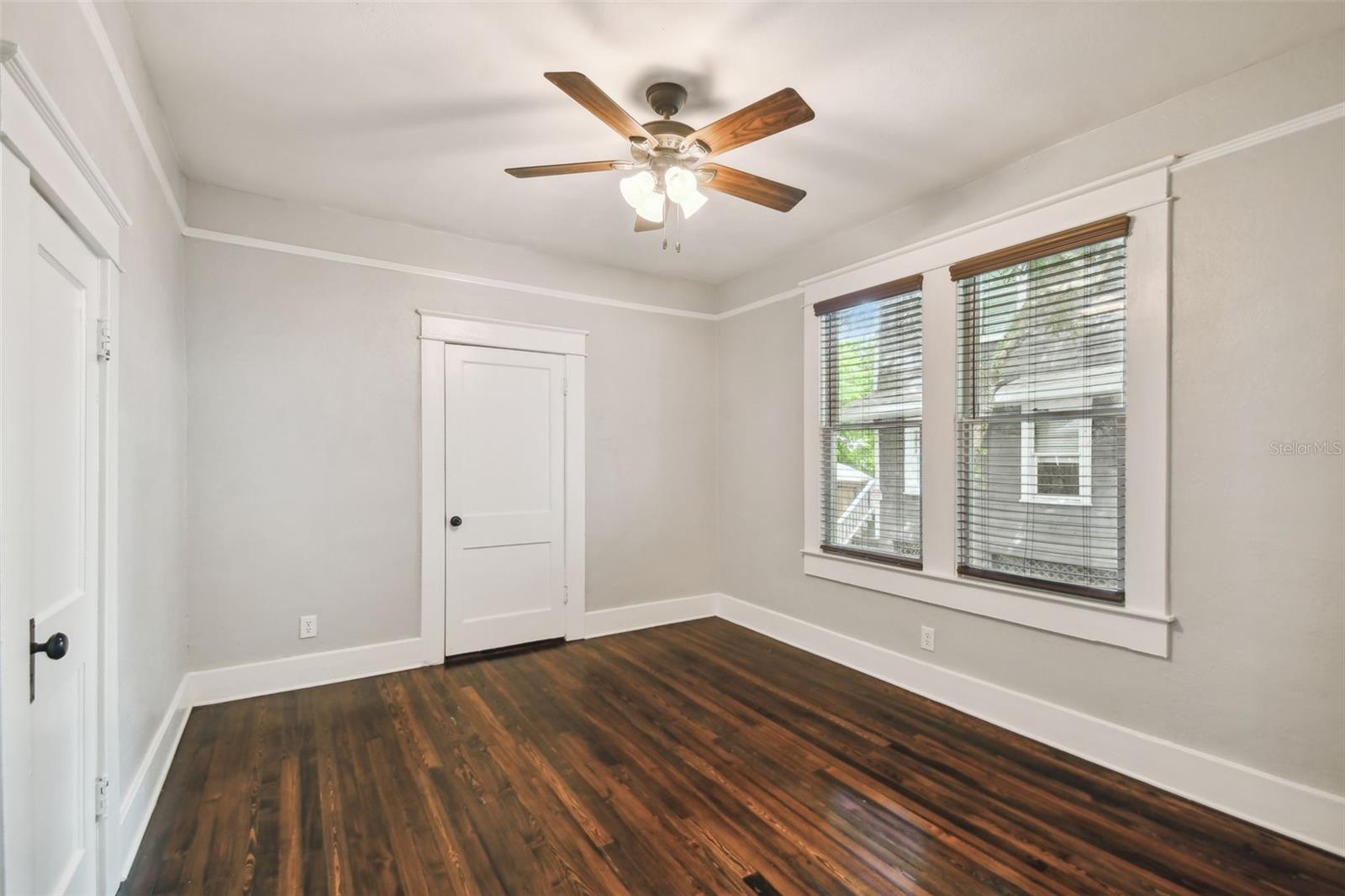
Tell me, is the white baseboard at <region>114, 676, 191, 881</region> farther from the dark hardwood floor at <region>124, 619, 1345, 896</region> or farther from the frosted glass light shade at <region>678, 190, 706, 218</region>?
the frosted glass light shade at <region>678, 190, 706, 218</region>

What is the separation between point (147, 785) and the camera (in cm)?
221

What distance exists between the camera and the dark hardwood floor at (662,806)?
6.23 ft

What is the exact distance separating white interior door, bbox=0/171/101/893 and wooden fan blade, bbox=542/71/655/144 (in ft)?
4.09

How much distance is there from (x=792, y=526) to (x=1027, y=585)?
5.36ft

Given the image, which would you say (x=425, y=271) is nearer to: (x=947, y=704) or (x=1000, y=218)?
(x=1000, y=218)

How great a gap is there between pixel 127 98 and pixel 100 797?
219 centimetres

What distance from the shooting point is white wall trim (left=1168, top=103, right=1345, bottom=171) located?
2.05m

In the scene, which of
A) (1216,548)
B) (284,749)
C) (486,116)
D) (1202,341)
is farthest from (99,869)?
(1202,341)

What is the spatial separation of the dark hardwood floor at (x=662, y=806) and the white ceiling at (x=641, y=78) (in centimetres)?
275

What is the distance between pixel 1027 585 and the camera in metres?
2.86

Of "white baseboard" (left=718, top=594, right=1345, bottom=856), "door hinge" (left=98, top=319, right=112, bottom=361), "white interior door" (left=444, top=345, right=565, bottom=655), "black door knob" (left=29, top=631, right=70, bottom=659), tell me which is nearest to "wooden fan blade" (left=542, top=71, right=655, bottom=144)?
"door hinge" (left=98, top=319, right=112, bottom=361)

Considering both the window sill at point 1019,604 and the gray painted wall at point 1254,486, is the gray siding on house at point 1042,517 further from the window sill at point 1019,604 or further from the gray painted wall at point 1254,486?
the gray painted wall at point 1254,486

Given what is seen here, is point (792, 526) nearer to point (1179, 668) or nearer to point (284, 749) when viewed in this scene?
point (1179, 668)

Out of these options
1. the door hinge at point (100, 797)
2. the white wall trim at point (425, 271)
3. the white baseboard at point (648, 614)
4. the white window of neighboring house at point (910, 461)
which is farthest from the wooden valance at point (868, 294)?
the door hinge at point (100, 797)
